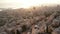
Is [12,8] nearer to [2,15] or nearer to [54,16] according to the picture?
[2,15]

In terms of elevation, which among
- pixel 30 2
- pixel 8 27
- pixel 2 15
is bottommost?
pixel 8 27

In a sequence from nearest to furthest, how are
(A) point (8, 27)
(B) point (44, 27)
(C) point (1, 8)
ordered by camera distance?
(B) point (44, 27) → (A) point (8, 27) → (C) point (1, 8)

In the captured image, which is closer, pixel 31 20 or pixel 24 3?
pixel 31 20

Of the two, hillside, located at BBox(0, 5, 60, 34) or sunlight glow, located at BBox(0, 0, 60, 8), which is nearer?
hillside, located at BBox(0, 5, 60, 34)

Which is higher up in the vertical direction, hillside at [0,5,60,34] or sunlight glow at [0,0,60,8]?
sunlight glow at [0,0,60,8]

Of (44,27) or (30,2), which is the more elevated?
(30,2)

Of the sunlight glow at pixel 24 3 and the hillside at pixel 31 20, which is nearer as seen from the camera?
the hillside at pixel 31 20

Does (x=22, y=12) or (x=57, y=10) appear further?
(x=22, y=12)

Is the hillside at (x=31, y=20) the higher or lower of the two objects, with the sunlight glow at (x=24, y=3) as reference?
lower

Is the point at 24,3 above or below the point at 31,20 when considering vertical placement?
above

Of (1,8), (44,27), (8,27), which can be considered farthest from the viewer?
(1,8)

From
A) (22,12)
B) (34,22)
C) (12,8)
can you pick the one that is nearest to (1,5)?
(12,8)
